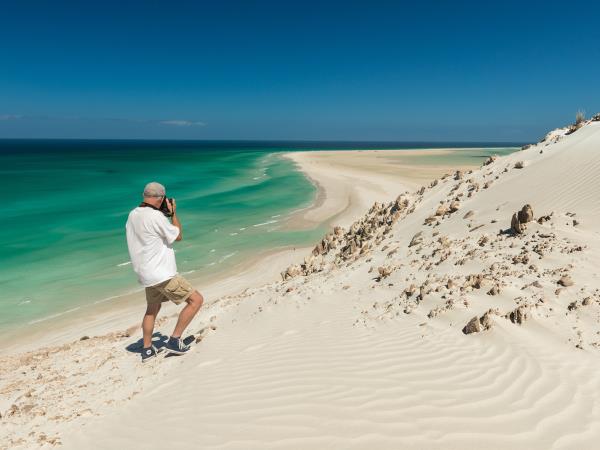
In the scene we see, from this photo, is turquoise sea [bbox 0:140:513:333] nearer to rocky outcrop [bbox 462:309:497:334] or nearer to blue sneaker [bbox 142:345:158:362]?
blue sneaker [bbox 142:345:158:362]

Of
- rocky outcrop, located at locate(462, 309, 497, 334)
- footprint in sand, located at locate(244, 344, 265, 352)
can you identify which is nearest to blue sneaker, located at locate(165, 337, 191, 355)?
footprint in sand, located at locate(244, 344, 265, 352)

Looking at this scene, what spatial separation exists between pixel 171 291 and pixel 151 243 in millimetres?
641

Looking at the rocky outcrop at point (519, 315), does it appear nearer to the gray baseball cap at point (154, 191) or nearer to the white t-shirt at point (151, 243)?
the white t-shirt at point (151, 243)

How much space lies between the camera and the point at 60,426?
3793mm

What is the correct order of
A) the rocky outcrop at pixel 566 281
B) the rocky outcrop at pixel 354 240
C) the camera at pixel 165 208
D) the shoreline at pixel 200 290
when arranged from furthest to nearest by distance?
the rocky outcrop at pixel 354 240 → the shoreline at pixel 200 290 → the rocky outcrop at pixel 566 281 → the camera at pixel 165 208

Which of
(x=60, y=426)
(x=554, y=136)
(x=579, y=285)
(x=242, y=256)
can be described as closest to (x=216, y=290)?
(x=242, y=256)

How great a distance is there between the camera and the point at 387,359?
4.13 meters

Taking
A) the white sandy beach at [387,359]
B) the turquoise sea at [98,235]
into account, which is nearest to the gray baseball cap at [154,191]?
the white sandy beach at [387,359]

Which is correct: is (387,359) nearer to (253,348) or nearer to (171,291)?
(253,348)

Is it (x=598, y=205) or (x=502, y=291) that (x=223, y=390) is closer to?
(x=502, y=291)

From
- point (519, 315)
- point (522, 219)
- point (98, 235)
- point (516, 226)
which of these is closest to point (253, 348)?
point (519, 315)

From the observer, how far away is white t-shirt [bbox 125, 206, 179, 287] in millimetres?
4586

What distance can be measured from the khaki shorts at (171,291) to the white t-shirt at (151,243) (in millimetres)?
97

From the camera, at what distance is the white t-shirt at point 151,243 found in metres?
Result: 4.59
